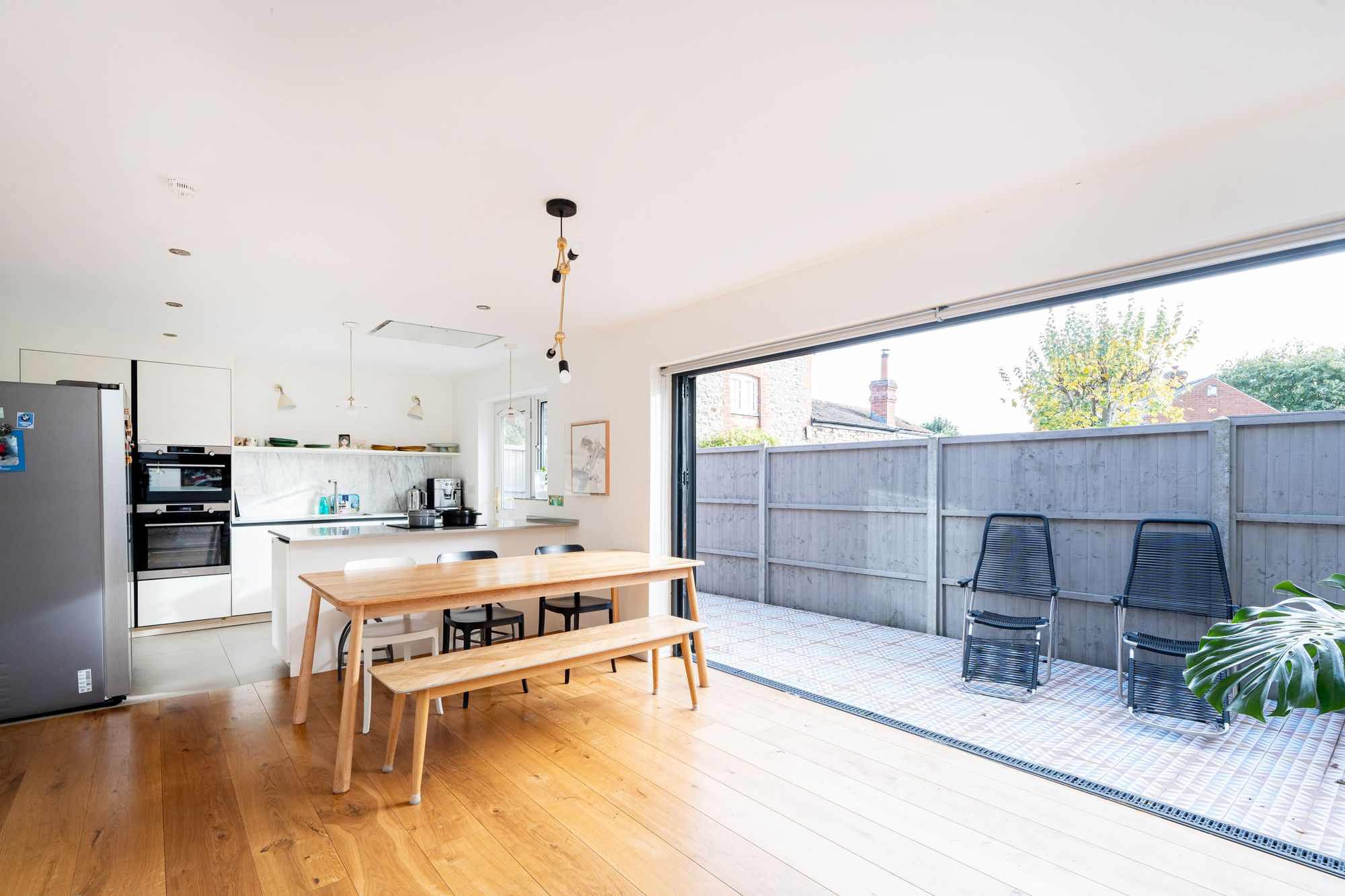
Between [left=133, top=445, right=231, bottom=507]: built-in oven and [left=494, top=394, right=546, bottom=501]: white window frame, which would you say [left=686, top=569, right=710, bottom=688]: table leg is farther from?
[left=133, top=445, right=231, bottom=507]: built-in oven

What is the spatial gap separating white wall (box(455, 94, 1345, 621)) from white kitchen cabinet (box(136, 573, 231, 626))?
3.26 metres

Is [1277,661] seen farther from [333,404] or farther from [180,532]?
[333,404]

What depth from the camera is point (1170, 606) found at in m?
3.74

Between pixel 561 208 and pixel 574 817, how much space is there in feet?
8.25

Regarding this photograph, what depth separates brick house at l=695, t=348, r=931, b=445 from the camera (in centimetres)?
945

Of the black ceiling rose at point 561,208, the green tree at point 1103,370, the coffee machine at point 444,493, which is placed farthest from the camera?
the coffee machine at point 444,493

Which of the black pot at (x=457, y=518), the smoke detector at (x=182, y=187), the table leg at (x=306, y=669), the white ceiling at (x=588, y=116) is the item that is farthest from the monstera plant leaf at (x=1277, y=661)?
the black pot at (x=457, y=518)

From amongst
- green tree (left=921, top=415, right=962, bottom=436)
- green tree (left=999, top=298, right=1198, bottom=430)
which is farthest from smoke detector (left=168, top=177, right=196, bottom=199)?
green tree (left=921, top=415, right=962, bottom=436)

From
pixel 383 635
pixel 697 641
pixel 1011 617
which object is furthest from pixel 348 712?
pixel 1011 617

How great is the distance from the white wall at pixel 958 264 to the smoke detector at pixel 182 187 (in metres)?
2.04

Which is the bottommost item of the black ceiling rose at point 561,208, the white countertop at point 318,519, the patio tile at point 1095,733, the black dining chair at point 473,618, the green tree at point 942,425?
the patio tile at point 1095,733

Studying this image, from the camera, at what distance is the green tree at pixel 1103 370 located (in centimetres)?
708

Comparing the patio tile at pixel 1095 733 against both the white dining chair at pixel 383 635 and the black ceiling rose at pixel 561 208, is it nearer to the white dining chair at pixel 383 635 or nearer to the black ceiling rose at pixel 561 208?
the white dining chair at pixel 383 635

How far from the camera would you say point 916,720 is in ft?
11.0
